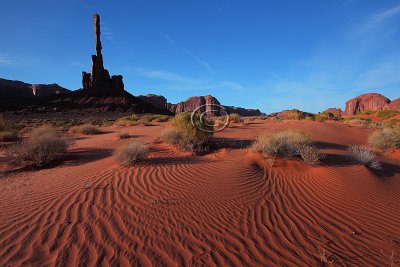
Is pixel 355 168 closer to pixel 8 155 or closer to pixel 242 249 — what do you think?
pixel 242 249

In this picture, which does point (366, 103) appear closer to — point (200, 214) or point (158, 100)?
point (158, 100)

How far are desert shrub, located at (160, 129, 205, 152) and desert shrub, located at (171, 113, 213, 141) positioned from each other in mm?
218

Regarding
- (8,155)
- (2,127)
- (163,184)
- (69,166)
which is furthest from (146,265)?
(2,127)

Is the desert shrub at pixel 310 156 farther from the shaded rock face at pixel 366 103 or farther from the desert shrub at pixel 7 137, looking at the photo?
the shaded rock face at pixel 366 103

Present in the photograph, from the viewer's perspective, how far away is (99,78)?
65250mm

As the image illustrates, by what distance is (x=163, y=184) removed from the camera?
6176mm

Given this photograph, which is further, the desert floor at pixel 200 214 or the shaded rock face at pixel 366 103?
the shaded rock face at pixel 366 103

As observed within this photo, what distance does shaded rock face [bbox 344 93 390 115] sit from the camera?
6738 cm

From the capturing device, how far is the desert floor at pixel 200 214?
370cm

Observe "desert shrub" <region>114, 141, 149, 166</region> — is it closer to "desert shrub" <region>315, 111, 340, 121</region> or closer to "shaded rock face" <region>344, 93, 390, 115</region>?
"desert shrub" <region>315, 111, 340, 121</region>

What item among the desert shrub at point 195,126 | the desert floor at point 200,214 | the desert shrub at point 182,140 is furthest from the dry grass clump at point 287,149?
the desert shrub at point 195,126

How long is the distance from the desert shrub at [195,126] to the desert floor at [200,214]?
262 centimetres

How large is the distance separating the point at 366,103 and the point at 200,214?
83.5 m

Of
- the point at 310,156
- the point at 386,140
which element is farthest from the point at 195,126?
the point at 386,140
